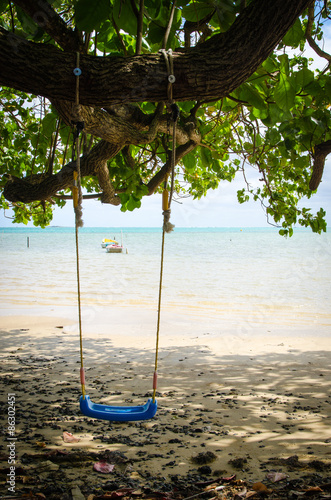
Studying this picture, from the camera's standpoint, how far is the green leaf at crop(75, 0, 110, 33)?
5.61 feet

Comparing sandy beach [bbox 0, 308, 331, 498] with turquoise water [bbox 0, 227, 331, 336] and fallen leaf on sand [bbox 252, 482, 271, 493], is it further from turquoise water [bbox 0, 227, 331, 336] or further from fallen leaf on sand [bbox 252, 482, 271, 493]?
turquoise water [bbox 0, 227, 331, 336]

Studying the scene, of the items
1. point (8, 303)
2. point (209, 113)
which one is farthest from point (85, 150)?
point (8, 303)

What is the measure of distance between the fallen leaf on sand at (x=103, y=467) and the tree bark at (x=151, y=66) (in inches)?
71.2

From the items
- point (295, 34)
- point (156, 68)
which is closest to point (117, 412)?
point (156, 68)

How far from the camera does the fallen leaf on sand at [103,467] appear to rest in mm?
2135

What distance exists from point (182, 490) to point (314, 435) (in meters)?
1.09

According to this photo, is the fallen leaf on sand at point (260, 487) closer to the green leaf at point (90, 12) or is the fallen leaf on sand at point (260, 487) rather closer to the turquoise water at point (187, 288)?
the green leaf at point (90, 12)

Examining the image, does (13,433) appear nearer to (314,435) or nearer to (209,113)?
(314,435)

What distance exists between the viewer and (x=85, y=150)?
3.82 metres

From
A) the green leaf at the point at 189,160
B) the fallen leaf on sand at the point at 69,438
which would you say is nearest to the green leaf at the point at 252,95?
the green leaf at the point at 189,160

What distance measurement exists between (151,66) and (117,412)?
5.46 feet

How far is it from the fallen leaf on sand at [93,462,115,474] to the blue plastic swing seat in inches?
11.1

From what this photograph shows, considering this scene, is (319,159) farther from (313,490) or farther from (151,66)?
(313,490)

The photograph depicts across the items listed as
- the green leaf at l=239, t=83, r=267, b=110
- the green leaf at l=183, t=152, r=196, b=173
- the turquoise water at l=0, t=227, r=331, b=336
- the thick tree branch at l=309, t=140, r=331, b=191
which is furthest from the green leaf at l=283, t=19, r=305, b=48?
the turquoise water at l=0, t=227, r=331, b=336
